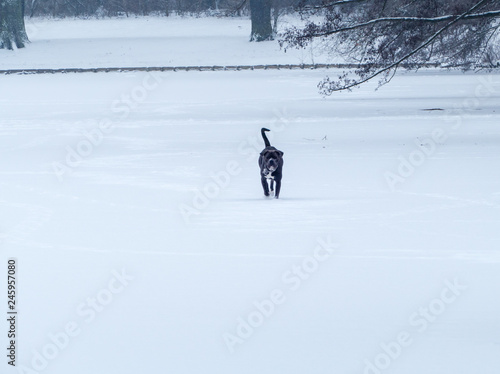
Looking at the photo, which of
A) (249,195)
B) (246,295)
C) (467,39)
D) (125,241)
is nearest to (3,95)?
(467,39)

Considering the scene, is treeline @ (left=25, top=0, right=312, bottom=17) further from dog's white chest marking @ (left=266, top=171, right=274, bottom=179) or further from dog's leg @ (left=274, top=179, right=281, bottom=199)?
dog's white chest marking @ (left=266, top=171, right=274, bottom=179)

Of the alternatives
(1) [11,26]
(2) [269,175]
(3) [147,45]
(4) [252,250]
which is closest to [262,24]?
(3) [147,45]

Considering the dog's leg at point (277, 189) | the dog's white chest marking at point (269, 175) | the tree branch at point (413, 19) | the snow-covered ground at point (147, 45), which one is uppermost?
the tree branch at point (413, 19)

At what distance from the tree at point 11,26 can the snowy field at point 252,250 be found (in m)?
35.8

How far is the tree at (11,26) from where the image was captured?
5434 centimetres

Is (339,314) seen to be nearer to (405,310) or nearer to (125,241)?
(405,310)

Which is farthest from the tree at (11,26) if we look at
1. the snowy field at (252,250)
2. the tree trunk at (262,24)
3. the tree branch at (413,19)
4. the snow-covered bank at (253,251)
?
the tree branch at (413,19)

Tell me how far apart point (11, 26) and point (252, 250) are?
49.4 meters

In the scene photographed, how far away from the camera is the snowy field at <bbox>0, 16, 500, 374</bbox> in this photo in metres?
5.84

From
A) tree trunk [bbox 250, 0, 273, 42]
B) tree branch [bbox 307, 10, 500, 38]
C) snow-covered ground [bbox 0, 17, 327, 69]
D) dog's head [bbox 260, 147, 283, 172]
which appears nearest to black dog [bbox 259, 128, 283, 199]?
dog's head [bbox 260, 147, 283, 172]

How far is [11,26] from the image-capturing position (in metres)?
55.2

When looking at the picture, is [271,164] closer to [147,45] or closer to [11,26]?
[147,45]

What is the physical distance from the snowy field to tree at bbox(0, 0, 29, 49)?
35783 millimetres

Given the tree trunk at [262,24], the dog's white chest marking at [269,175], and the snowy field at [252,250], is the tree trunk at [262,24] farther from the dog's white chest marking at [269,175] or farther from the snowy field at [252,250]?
the dog's white chest marking at [269,175]
